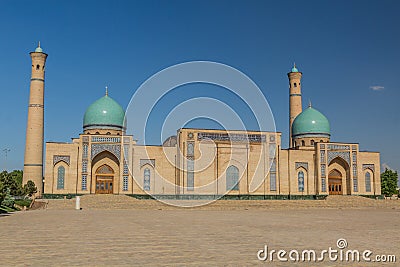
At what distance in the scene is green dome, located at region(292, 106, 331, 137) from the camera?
4234cm

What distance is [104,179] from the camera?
118 feet

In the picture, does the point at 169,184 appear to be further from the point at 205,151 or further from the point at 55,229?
the point at 55,229

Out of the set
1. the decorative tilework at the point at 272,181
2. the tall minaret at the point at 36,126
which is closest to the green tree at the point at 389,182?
the decorative tilework at the point at 272,181

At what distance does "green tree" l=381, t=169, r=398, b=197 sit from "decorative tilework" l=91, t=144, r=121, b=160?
31.7 meters

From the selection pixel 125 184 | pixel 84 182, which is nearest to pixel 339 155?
Result: pixel 125 184

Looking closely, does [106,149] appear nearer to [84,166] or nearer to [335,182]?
[84,166]

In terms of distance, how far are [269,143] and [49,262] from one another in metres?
32.4

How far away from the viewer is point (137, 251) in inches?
329

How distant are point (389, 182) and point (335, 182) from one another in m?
15.2

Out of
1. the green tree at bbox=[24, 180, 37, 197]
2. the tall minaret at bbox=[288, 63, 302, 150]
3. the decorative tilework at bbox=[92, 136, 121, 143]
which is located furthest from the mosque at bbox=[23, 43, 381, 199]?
the tall minaret at bbox=[288, 63, 302, 150]

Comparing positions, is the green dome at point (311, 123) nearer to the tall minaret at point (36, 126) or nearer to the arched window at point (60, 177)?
the arched window at point (60, 177)

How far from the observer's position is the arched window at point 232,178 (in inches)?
1462

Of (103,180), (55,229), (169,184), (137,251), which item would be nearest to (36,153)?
(103,180)

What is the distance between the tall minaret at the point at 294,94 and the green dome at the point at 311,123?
3.71ft
